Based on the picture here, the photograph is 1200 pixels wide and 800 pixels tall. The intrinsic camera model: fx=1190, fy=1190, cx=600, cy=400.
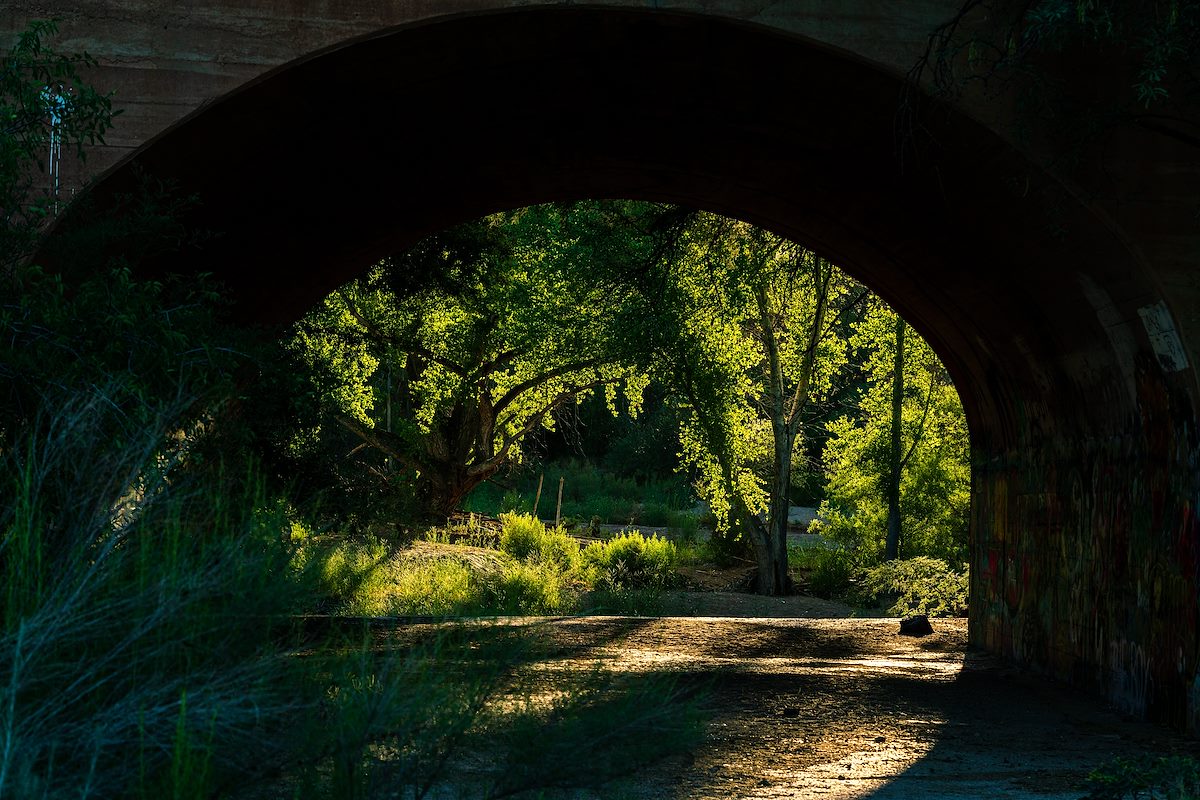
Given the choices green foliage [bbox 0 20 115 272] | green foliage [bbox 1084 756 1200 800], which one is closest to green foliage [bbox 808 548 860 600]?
green foliage [bbox 1084 756 1200 800]

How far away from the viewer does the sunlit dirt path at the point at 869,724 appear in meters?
6.78

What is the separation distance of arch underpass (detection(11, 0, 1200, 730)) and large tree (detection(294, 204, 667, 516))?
543 cm

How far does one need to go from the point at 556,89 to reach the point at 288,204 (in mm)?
2611

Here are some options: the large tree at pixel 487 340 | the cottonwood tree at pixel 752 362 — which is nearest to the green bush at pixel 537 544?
the large tree at pixel 487 340

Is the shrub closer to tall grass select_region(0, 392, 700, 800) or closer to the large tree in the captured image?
the large tree

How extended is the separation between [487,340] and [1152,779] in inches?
817

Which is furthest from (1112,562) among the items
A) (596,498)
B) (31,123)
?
(596,498)

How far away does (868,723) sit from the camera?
29.3 feet

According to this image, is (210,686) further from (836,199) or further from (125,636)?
(836,199)

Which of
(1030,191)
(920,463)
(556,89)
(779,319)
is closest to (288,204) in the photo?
(556,89)

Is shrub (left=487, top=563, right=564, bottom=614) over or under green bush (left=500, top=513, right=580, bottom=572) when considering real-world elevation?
under

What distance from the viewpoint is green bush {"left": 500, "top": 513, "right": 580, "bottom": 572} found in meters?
25.0

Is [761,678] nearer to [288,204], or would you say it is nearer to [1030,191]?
[1030,191]

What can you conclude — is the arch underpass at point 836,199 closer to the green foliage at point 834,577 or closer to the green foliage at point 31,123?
the green foliage at point 31,123
